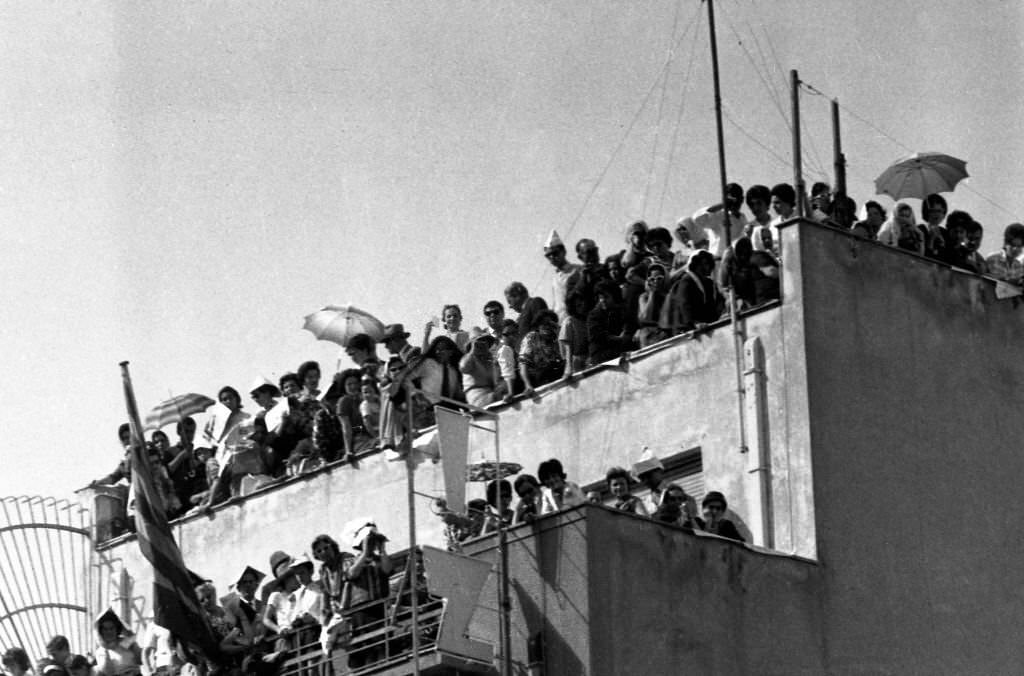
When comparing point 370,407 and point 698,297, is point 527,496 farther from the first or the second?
point 370,407

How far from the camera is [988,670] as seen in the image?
134 ft

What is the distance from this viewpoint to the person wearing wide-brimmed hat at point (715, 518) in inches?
1551

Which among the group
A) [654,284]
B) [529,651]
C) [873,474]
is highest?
[654,284]

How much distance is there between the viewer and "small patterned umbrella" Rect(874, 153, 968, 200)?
4403 centimetres

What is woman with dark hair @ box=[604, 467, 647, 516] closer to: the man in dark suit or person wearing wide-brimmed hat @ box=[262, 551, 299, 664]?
the man in dark suit

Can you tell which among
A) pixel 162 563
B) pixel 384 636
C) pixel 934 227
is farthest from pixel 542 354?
pixel 384 636

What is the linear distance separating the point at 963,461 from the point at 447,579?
730 cm

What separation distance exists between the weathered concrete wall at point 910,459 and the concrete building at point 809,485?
2cm

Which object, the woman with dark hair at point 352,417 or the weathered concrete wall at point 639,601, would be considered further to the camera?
the woman with dark hair at point 352,417

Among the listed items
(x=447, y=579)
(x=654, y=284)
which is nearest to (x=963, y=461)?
(x=654, y=284)

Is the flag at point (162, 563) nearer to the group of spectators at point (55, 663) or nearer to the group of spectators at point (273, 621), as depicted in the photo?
the group of spectators at point (273, 621)

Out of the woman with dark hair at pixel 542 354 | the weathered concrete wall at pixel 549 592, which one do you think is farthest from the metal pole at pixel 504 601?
the woman with dark hair at pixel 542 354

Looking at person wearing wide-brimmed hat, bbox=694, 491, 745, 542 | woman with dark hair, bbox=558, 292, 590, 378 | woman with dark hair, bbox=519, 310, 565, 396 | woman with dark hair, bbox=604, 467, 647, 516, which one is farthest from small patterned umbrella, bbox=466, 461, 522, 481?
person wearing wide-brimmed hat, bbox=694, 491, 745, 542

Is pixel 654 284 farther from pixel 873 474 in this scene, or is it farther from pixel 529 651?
pixel 529 651
